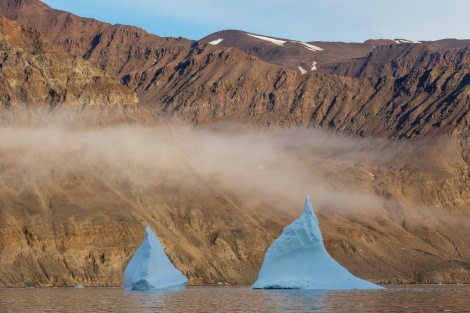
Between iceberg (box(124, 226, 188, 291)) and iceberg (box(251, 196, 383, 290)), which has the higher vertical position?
iceberg (box(251, 196, 383, 290))

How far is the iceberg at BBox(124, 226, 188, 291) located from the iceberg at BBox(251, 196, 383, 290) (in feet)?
61.6

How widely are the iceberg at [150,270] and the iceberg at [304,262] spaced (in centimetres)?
1879

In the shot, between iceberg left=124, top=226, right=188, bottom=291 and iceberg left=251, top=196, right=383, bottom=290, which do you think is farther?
iceberg left=124, top=226, right=188, bottom=291

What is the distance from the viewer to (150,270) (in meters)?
117

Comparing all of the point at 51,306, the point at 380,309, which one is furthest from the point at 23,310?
the point at 380,309

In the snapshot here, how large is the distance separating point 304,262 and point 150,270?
2304cm

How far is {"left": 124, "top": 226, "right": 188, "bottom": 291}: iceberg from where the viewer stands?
11694 centimetres

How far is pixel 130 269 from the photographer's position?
395 ft

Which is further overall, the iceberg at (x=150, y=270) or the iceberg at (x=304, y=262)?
the iceberg at (x=150, y=270)

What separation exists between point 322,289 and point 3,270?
77.1 metres

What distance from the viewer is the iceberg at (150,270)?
117 metres

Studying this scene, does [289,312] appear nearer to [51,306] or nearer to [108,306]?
[108,306]

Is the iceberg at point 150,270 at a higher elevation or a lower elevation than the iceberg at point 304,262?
lower

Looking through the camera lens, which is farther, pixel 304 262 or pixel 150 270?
pixel 150 270
